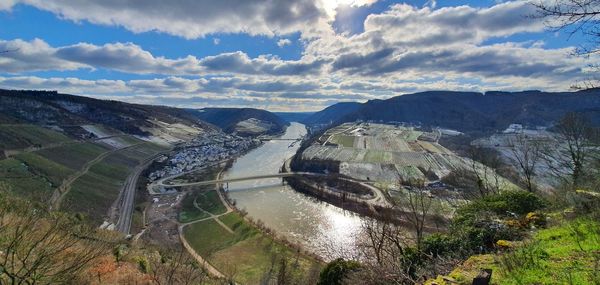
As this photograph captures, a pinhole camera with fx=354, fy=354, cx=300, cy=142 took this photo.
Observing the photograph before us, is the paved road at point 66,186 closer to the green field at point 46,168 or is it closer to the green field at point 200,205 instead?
the green field at point 46,168

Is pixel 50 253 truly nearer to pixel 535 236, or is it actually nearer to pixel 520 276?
pixel 520 276

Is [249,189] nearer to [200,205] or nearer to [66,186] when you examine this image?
[200,205]

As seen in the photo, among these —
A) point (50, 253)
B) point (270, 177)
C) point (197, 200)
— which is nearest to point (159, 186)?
point (197, 200)

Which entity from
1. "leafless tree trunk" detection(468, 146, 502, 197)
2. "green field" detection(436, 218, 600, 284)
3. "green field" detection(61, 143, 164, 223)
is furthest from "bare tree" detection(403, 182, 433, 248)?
"green field" detection(61, 143, 164, 223)

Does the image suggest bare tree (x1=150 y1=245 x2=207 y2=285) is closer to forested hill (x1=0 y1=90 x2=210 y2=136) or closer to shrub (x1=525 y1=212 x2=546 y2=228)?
shrub (x1=525 y1=212 x2=546 y2=228)

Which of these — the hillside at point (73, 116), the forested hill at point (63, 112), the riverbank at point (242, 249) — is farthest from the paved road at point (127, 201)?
the forested hill at point (63, 112)

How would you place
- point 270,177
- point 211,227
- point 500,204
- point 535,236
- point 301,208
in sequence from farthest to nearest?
point 270,177 < point 301,208 < point 211,227 < point 500,204 < point 535,236
